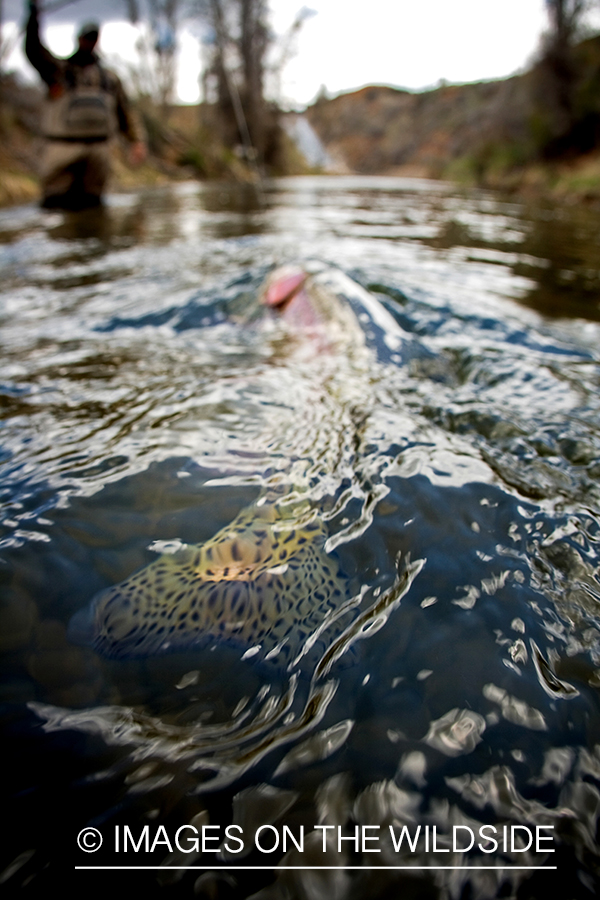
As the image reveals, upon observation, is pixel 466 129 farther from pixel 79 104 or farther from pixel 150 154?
pixel 79 104

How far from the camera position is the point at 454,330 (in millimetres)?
2943

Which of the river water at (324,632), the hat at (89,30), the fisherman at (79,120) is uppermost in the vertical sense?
the hat at (89,30)

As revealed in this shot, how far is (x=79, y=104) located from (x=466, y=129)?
5662 cm

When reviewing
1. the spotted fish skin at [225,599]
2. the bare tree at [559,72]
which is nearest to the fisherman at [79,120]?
the spotted fish skin at [225,599]

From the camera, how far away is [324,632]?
1041 millimetres

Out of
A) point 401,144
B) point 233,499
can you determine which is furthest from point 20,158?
point 401,144

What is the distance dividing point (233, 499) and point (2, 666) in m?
0.68

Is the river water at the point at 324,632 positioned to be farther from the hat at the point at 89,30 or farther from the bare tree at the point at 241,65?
the bare tree at the point at 241,65

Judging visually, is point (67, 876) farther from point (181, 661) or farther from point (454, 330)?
point (454, 330)

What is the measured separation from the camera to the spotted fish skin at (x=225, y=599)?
1028 mm

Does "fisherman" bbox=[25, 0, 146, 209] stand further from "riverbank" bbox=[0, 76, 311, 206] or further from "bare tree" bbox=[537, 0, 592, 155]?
"bare tree" bbox=[537, 0, 592, 155]

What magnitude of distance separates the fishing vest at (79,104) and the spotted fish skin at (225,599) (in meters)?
9.07

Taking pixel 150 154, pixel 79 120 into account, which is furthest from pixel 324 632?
pixel 150 154

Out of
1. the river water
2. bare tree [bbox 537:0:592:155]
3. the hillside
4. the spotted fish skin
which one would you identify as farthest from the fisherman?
bare tree [bbox 537:0:592:155]
